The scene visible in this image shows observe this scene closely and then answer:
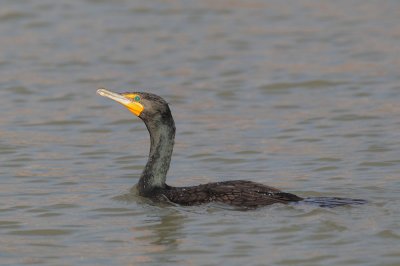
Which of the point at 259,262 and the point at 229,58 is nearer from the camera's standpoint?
the point at 259,262

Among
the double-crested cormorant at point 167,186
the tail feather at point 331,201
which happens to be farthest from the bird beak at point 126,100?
the tail feather at point 331,201

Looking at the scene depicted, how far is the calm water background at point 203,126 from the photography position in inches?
436

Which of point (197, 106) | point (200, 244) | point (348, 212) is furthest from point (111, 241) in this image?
point (197, 106)

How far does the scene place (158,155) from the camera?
511 inches

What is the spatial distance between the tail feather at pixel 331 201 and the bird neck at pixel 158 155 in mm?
1659

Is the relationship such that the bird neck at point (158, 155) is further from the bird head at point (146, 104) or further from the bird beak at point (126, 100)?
the bird beak at point (126, 100)

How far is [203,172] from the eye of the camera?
46.6 feet

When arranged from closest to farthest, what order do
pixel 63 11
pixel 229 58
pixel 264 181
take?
pixel 264 181 < pixel 229 58 < pixel 63 11

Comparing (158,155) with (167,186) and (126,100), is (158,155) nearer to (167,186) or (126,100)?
(167,186)

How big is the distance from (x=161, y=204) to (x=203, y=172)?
1850 mm

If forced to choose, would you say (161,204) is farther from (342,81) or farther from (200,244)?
(342,81)

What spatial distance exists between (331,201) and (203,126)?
4950 millimetres

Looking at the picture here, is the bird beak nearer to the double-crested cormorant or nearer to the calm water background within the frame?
the double-crested cormorant

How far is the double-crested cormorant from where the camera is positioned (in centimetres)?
1191
